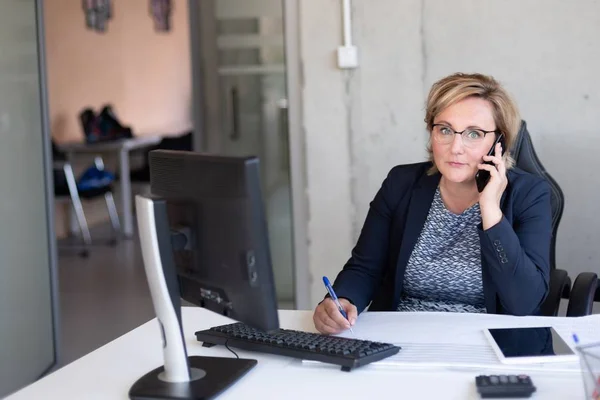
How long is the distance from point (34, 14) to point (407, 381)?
3.05 meters

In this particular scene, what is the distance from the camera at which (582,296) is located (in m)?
2.50

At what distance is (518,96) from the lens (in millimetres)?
3629

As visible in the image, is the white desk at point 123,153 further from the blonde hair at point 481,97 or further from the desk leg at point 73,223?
the blonde hair at point 481,97

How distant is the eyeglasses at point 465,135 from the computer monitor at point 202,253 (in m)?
0.87

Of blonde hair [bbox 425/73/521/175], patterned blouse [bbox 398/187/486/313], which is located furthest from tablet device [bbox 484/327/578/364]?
blonde hair [bbox 425/73/521/175]

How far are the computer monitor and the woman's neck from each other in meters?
0.93

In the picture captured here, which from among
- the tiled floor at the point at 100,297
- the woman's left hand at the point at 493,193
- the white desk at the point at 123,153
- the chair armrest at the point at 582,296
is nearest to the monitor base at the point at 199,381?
the woman's left hand at the point at 493,193

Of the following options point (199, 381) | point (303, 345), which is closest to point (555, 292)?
point (303, 345)

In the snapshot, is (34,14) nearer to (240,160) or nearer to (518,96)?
(518,96)

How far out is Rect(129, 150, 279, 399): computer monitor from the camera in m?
1.54

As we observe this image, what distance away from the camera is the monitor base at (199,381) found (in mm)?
1626

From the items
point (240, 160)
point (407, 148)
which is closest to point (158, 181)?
point (240, 160)

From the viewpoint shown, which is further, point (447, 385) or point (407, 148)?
point (407, 148)

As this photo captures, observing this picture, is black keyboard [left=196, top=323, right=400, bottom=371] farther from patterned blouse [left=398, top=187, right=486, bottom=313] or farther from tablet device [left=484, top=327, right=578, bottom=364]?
patterned blouse [left=398, top=187, right=486, bottom=313]
